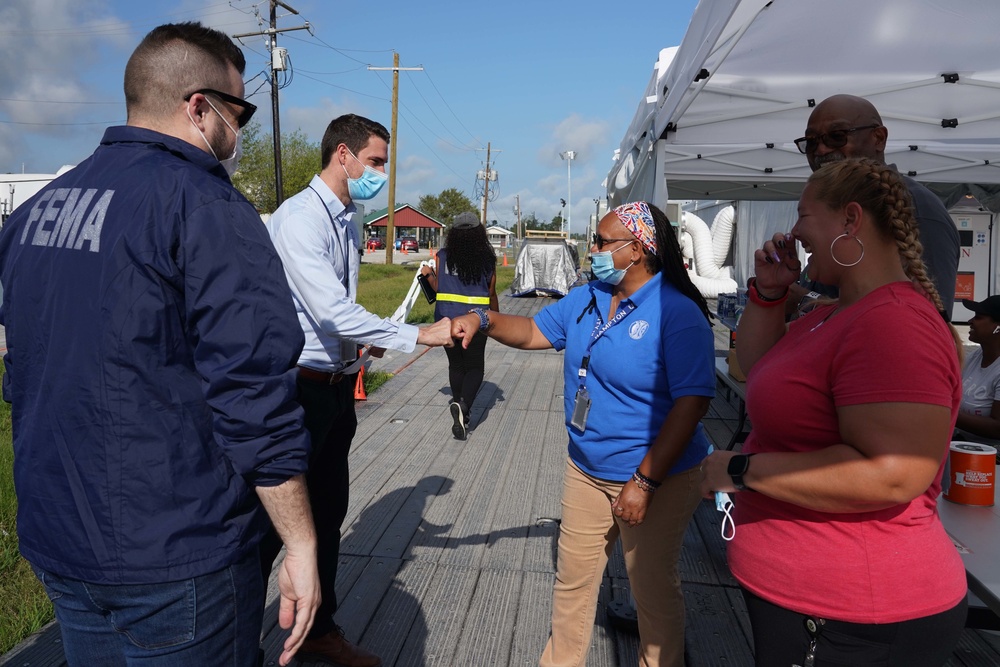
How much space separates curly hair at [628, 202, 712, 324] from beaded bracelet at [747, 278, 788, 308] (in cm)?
36

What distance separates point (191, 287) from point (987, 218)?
54.0 ft

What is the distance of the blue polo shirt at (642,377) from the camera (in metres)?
2.58

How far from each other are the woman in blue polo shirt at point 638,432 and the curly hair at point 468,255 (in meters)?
4.12

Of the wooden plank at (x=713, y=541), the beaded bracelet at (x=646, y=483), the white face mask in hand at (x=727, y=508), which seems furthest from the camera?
the wooden plank at (x=713, y=541)

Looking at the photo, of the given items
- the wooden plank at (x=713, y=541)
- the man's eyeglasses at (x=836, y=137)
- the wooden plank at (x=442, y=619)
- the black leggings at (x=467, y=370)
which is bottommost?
the wooden plank at (x=442, y=619)

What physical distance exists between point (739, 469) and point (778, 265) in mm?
773

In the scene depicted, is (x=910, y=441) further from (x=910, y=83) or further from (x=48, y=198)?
(x=910, y=83)

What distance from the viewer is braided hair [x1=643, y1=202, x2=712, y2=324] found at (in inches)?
109

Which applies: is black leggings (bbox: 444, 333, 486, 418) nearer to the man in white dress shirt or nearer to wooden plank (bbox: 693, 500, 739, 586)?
wooden plank (bbox: 693, 500, 739, 586)

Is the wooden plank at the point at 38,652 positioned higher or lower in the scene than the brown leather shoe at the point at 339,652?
lower

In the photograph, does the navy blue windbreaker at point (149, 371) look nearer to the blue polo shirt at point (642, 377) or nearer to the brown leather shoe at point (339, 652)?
the blue polo shirt at point (642, 377)

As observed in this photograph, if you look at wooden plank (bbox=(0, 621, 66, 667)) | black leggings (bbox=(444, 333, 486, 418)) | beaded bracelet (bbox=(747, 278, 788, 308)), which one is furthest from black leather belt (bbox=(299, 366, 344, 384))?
black leggings (bbox=(444, 333, 486, 418))

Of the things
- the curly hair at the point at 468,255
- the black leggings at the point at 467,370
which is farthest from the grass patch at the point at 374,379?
the curly hair at the point at 468,255

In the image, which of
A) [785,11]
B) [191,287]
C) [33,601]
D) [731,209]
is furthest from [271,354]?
[731,209]
